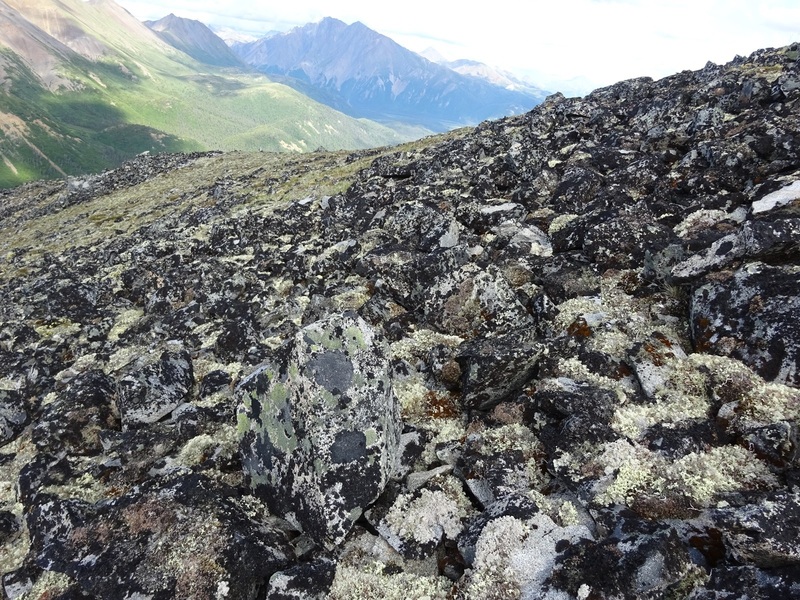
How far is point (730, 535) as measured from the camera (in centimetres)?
673

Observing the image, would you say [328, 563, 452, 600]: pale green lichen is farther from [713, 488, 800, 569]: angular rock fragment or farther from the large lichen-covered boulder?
[713, 488, 800, 569]: angular rock fragment

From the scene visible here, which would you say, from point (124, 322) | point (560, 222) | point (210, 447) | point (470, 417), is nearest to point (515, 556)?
point (470, 417)

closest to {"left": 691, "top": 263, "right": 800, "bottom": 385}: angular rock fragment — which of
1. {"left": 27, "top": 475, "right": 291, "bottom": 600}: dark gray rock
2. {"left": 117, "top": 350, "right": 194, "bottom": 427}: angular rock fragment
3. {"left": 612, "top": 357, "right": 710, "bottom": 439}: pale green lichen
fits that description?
{"left": 612, "top": 357, "right": 710, "bottom": 439}: pale green lichen

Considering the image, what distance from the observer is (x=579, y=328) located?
12562mm

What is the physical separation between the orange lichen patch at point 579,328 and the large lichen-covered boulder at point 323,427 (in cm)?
551

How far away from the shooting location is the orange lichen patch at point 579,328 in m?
12.3

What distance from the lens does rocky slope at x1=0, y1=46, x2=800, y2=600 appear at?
7906 millimetres

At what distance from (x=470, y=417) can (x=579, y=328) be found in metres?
3.97

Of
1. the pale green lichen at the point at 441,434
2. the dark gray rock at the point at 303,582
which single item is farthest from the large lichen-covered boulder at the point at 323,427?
the pale green lichen at the point at 441,434

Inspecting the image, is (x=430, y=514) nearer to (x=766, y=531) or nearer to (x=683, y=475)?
(x=683, y=475)

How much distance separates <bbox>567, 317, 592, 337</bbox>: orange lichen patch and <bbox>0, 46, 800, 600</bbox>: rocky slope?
0.06 metres

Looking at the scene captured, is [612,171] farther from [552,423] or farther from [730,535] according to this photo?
[730,535]

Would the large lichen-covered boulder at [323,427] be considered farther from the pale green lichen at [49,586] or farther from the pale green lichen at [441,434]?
the pale green lichen at [49,586]

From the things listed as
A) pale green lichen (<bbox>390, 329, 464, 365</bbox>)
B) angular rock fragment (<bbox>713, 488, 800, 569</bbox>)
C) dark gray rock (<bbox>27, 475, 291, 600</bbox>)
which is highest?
angular rock fragment (<bbox>713, 488, 800, 569</bbox>)
